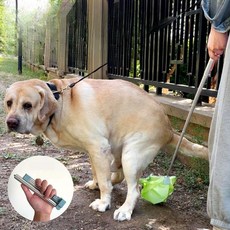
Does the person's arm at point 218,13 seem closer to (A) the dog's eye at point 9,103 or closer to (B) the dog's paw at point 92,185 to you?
(A) the dog's eye at point 9,103

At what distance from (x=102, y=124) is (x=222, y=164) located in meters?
1.58

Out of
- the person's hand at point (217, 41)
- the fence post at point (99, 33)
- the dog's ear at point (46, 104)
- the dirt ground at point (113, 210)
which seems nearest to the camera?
the person's hand at point (217, 41)

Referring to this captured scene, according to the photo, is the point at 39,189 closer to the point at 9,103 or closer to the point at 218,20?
the point at 9,103

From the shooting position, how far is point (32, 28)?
1967 cm

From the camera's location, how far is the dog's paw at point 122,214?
10.6ft

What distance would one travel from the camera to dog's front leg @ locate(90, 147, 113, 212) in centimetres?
341

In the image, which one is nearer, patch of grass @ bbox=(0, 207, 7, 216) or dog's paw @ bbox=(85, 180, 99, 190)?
patch of grass @ bbox=(0, 207, 7, 216)

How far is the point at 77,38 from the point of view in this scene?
1055cm

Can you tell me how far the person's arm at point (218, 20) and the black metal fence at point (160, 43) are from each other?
1.74 meters

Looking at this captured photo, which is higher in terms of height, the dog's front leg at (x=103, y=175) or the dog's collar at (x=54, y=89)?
the dog's collar at (x=54, y=89)

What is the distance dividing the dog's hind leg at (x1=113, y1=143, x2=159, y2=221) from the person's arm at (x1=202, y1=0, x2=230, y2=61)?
1309mm

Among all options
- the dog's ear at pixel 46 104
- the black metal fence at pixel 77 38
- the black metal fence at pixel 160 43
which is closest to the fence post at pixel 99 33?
the black metal fence at pixel 160 43

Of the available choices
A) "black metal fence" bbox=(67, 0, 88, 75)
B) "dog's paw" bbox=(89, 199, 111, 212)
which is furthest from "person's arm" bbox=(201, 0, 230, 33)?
"black metal fence" bbox=(67, 0, 88, 75)

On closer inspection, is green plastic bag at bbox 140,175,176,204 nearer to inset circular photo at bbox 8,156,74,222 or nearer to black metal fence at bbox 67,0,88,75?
inset circular photo at bbox 8,156,74,222
